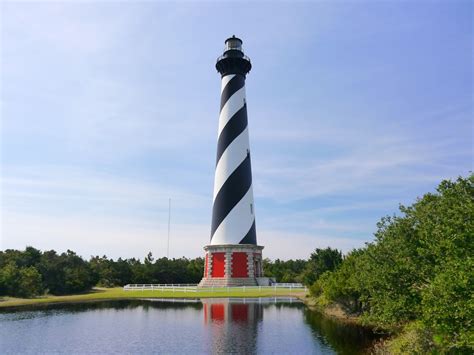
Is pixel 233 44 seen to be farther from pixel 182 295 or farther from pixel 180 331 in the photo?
pixel 180 331

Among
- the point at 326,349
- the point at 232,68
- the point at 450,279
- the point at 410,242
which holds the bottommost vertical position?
the point at 326,349

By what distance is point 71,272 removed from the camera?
48625 mm

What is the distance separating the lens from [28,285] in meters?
39.6

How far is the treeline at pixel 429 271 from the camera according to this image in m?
12.0

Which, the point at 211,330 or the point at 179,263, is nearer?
the point at 211,330

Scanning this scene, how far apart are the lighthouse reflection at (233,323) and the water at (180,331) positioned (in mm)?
40

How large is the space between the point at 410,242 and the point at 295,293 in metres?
25.0

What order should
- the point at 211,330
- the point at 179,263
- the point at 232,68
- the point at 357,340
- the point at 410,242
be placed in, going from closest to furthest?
the point at 410,242 → the point at 357,340 → the point at 211,330 → the point at 232,68 → the point at 179,263

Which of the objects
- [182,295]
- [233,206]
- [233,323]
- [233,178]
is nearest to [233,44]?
[233,178]

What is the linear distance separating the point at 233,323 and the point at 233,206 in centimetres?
2131

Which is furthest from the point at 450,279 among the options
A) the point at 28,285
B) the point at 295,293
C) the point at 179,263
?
the point at 179,263

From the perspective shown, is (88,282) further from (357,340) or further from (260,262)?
(357,340)

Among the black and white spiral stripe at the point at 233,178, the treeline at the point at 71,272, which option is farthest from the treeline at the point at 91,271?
the black and white spiral stripe at the point at 233,178

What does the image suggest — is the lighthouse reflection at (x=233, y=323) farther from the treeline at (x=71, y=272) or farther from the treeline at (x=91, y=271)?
the treeline at (x=71, y=272)
